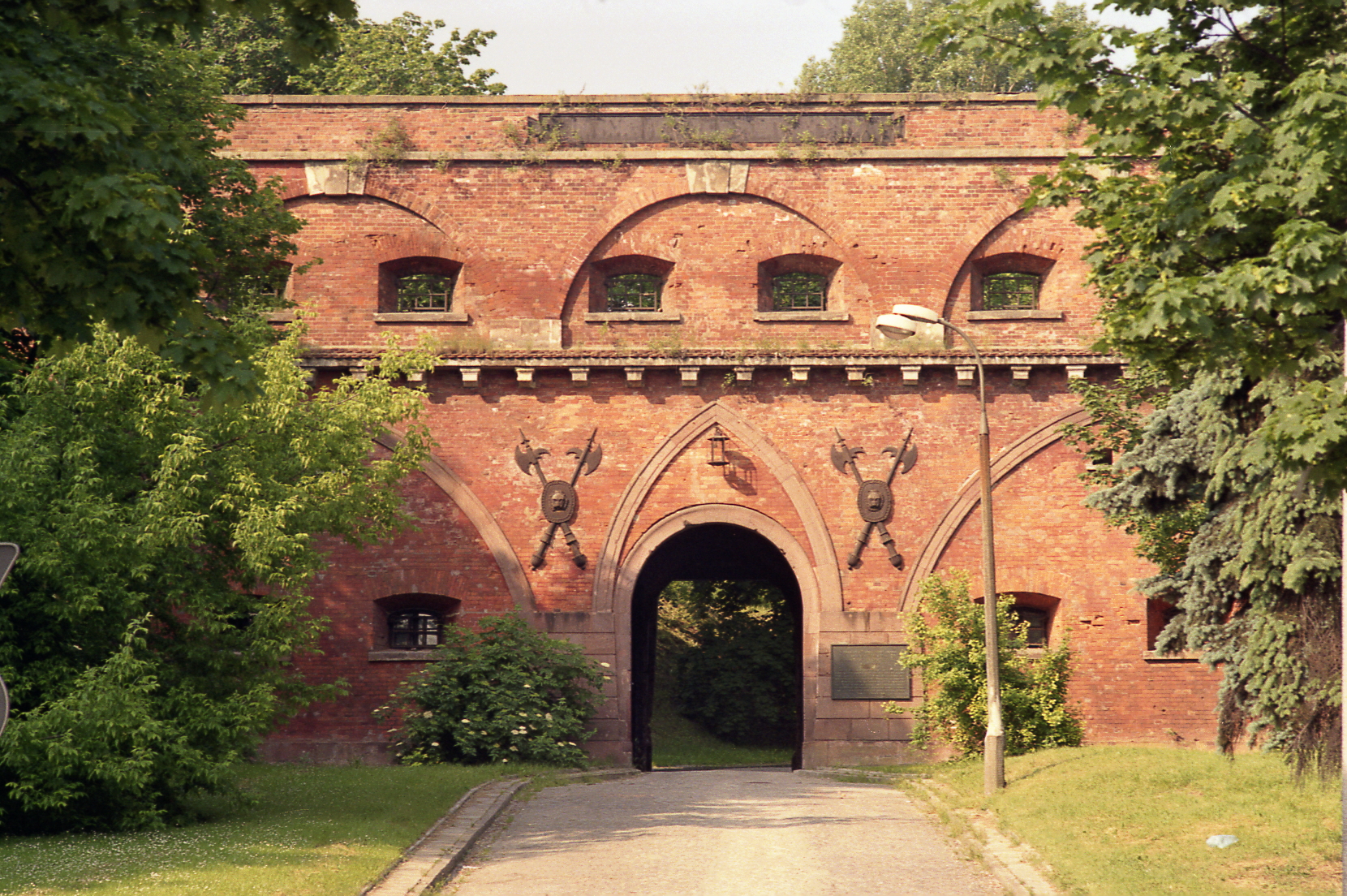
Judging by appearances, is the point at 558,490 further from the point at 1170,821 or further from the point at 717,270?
the point at 1170,821

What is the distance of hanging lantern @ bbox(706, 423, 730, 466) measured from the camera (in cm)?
2153

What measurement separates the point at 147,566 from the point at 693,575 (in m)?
14.0

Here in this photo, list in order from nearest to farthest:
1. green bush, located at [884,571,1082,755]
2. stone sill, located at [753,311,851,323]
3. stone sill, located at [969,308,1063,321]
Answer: green bush, located at [884,571,1082,755] → stone sill, located at [969,308,1063,321] → stone sill, located at [753,311,851,323]

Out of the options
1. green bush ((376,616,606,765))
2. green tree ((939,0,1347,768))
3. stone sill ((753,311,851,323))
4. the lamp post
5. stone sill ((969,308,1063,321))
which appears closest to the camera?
green tree ((939,0,1347,768))

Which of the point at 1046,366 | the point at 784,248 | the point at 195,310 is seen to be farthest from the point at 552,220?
the point at 195,310

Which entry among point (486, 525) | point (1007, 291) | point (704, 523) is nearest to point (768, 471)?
point (704, 523)

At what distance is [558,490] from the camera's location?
21438 mm

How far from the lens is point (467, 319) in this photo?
2191 cm

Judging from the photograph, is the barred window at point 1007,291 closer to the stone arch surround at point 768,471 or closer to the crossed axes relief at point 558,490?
the stone arch surround at point 768,471

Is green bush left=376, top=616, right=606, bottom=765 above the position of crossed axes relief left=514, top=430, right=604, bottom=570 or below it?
below

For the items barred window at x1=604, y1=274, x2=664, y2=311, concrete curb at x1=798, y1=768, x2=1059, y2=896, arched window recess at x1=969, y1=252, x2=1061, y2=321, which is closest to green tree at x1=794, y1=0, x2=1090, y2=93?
barred window at x1=604, y1=274, x2=664, y2=311

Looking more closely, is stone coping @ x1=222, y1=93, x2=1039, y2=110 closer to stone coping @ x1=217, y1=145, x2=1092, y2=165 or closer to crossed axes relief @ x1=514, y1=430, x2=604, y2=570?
stone coping @ x1=217, y1=145, x2=1092, y2=165

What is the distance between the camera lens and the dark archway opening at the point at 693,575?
24219 millimetres

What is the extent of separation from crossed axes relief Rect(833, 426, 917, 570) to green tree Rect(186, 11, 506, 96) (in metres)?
15.4
